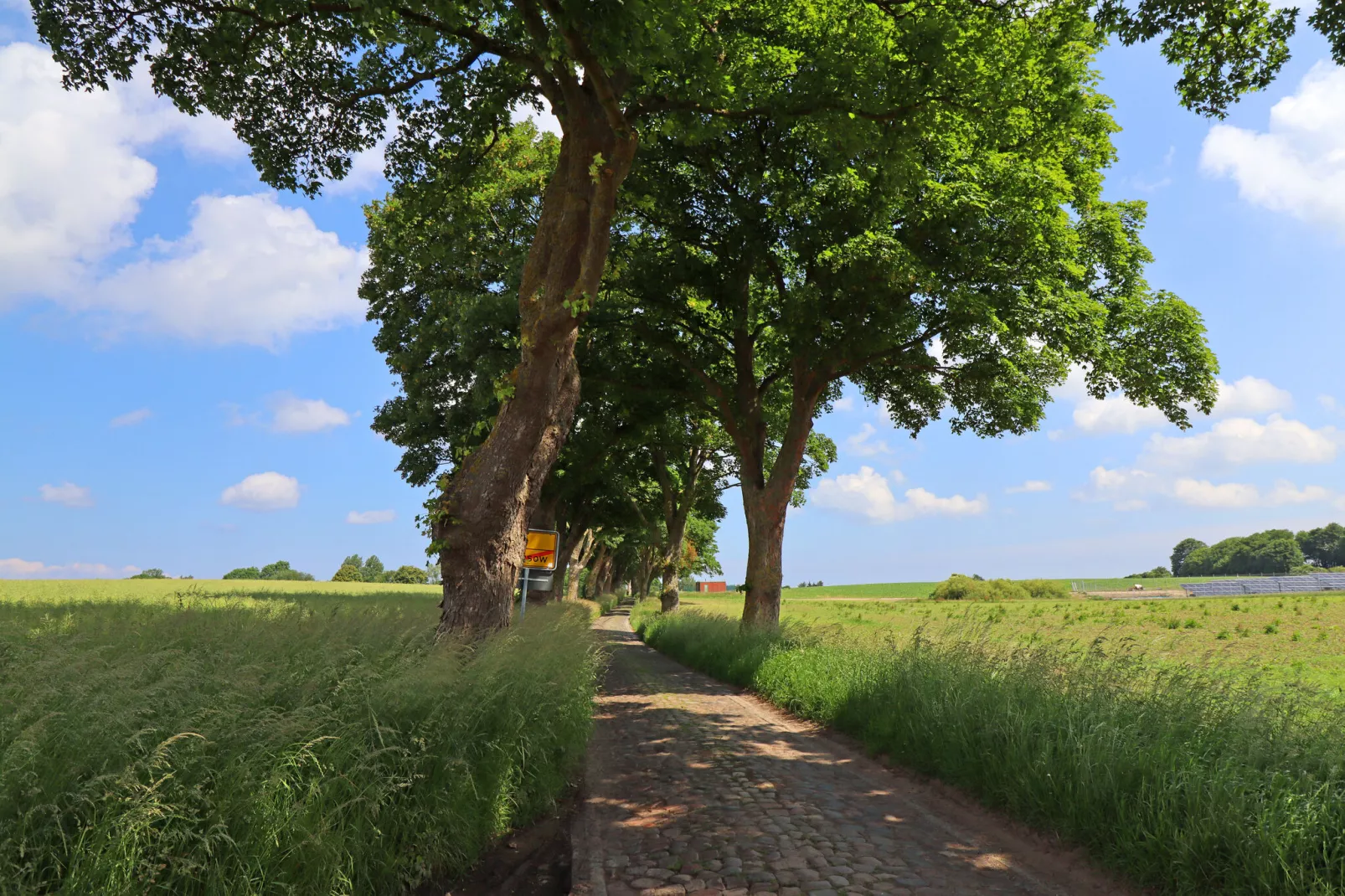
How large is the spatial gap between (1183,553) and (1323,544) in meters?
29.4

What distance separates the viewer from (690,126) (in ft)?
33.6

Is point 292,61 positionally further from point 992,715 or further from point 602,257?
point 992,715

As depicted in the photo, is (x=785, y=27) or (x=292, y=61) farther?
(x=785, y=27)

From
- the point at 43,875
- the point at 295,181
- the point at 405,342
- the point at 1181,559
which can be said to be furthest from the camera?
the point at 1181,559

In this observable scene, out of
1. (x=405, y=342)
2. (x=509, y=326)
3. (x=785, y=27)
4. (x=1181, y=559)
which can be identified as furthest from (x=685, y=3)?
(x=1181, y=559)

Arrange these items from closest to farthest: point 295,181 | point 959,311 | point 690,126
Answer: point 690,126, point 295,181, point 959,311

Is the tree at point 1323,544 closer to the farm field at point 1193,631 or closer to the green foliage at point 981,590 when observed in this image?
the green foliage at point 981,590

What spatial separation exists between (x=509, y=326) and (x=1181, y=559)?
19047cm

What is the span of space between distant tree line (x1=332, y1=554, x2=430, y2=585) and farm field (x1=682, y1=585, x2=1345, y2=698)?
74.2m

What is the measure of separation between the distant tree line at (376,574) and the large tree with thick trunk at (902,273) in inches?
3156

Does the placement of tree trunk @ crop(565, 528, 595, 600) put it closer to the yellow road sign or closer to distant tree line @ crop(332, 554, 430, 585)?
the yellow road sign

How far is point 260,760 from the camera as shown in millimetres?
4023

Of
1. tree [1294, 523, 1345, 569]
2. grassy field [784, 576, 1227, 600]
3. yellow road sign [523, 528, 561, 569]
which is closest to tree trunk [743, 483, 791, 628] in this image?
yellow road sign [523, 528, 561, 569]

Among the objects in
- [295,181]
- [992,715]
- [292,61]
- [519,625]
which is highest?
[292,61]
